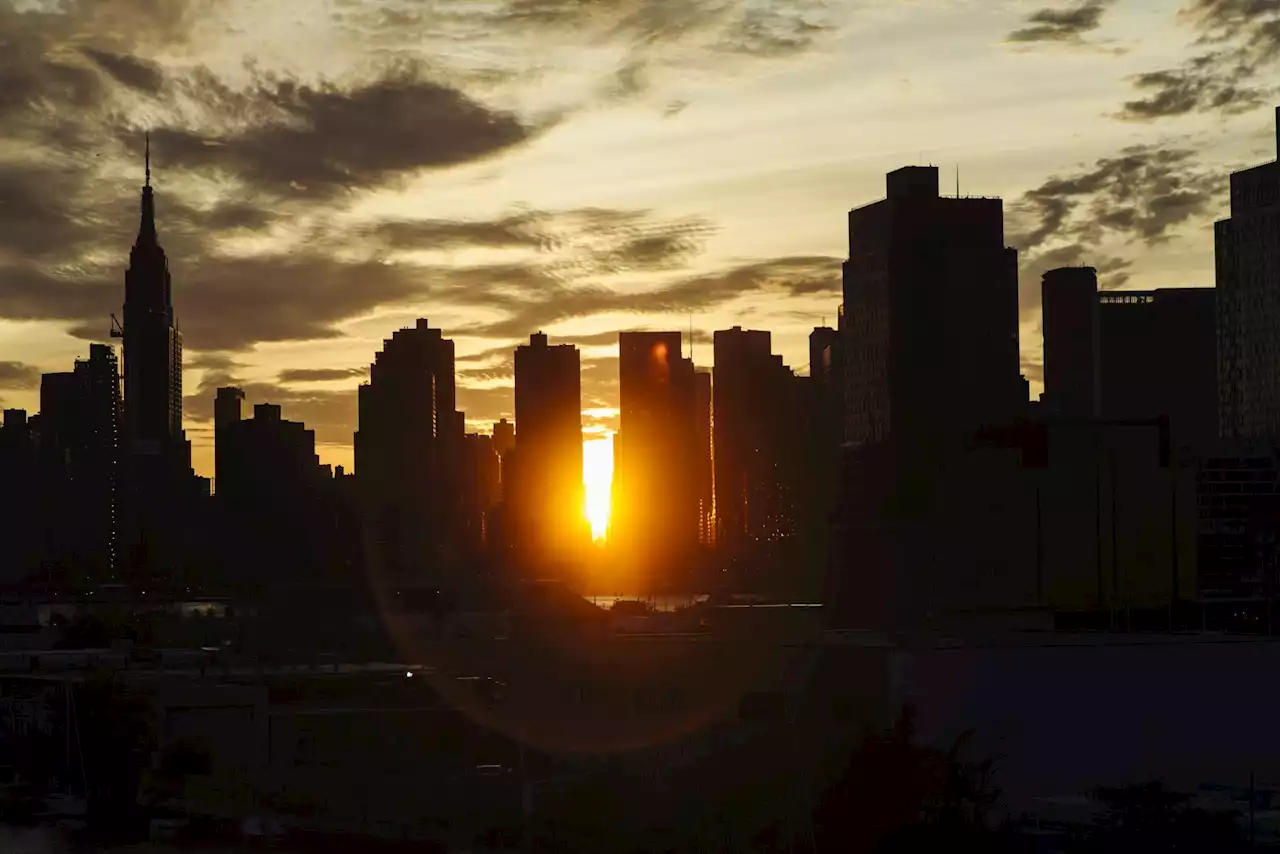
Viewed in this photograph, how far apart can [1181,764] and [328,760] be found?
1861 inches

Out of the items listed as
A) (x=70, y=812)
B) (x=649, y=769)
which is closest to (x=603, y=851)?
(x=649, y=769)

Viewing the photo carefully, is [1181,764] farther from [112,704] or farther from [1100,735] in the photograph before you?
[112,704]

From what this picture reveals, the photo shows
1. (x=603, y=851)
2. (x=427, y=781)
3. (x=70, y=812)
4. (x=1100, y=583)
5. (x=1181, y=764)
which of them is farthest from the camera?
(x=1100, y=583)

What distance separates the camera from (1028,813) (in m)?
82.0

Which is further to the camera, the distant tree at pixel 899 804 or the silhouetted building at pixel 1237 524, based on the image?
the silhouetted building at pixel 1237 524

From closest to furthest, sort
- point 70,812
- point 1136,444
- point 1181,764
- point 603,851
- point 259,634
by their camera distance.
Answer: point 603,851 < point 1181,764 < point 70,812 < point 1136,444 < point 259,634

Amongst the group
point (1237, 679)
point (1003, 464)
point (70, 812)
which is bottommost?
point (70, 812)

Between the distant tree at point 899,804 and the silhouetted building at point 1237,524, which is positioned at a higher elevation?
the silhouetted building at point 1237,524

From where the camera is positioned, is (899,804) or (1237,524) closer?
(899,804)

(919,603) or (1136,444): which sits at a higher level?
(1136,444)

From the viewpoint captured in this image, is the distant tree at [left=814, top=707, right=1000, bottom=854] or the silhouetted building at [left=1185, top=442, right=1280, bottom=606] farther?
the silhouetted building at [left=1185, top=442, right=1280, bottom=606]

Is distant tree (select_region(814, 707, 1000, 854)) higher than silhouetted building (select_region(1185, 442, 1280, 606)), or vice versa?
silhouetted building (select_region(1185, 442, 1280, 606))

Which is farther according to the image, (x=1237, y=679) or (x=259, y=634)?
(x=259, y=634)

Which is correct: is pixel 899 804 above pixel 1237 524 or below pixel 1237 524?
below
